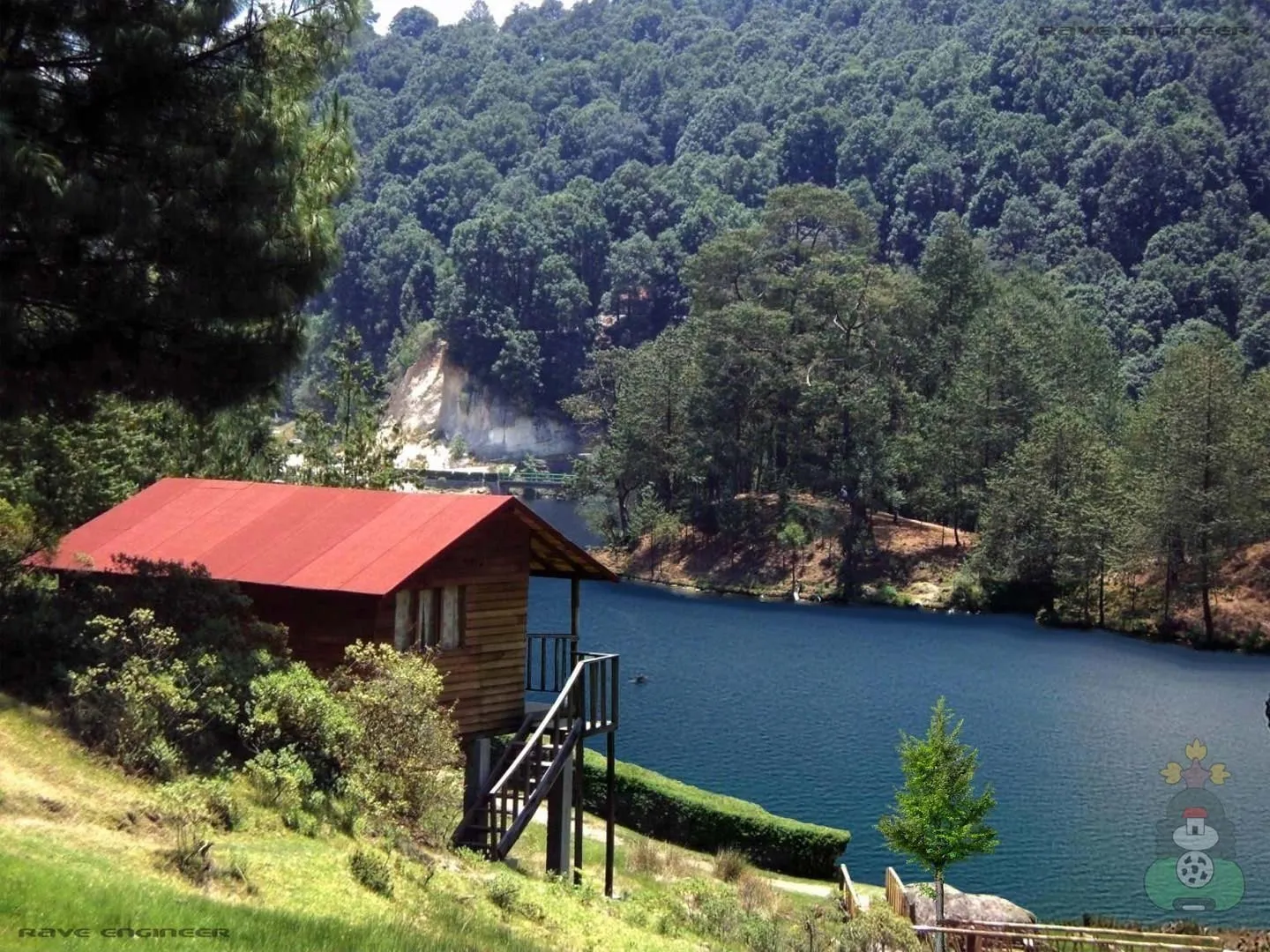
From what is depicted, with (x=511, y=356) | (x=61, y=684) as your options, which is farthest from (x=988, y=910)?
(x=511, y=356)

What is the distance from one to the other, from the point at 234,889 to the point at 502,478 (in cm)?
11293

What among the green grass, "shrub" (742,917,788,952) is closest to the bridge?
"shrub" (742,917,788,952)

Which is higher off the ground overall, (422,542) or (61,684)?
(422,542)

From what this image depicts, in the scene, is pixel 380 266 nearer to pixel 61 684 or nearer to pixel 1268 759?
pixel 1268 759

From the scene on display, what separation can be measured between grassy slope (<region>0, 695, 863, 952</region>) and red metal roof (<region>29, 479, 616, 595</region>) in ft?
13.1

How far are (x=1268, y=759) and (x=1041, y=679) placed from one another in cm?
1131

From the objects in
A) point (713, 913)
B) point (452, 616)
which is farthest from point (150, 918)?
point (452, 616)

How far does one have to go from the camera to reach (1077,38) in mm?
144625

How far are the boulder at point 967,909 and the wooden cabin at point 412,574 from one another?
514cm

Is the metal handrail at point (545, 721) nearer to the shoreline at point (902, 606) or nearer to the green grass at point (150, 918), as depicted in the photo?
the green grass at point (150, 918)

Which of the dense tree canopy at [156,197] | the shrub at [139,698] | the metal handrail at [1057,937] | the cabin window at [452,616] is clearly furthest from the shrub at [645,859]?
the dense tree canopy at [156,197]

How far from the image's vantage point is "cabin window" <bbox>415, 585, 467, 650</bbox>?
20.1 meters

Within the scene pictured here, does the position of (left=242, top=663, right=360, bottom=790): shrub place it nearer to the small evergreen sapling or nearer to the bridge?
the small evergreen sapling

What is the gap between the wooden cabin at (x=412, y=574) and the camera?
19750 millimetres
